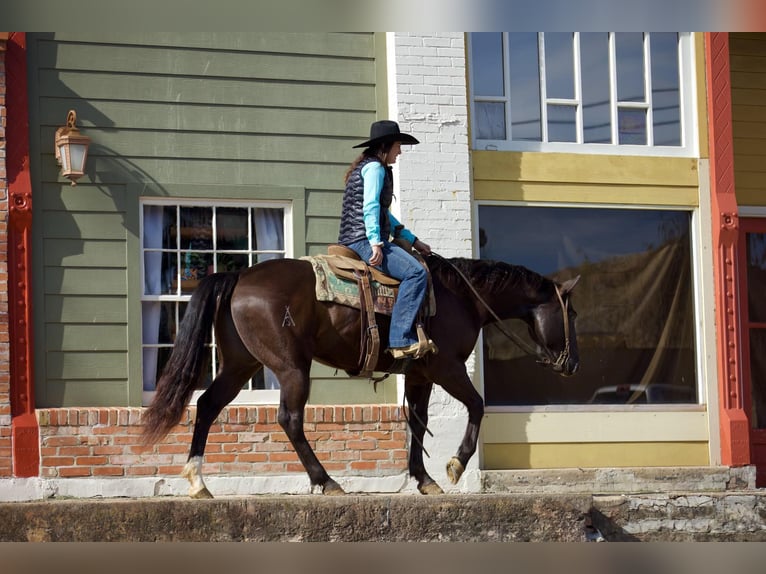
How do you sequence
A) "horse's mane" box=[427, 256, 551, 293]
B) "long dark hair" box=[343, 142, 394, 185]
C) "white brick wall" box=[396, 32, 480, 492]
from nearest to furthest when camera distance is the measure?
1. "long dark hair" box=[343, 142, 394, 185]
2. "horse's mane" box=[427, 256, 551, 293]
3. "white brick wall" box=[396, 32, 480, 492]

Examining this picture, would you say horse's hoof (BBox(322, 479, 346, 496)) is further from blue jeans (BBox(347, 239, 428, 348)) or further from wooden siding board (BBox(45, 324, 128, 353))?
wooden siding board (BBox(45, 324, 128, 353))

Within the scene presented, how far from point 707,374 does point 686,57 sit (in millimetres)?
3414

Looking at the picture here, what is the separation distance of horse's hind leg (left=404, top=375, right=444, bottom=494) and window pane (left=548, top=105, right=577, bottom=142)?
14.2 feet

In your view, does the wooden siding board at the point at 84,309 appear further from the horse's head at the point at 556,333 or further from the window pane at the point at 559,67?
the window pane at the point at 559,67

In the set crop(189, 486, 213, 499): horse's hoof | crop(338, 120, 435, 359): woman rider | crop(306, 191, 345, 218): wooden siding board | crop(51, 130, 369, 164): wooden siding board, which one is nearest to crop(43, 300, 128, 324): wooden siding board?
crop(51, 130, 369, 164): wooden siding board

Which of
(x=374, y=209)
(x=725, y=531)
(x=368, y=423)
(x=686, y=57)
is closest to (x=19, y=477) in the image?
(x=368, y=423)

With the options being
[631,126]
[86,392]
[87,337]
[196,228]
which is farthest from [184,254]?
[631,126]

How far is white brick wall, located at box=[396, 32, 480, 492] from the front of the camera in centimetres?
1008

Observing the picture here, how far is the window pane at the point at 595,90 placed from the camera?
434 inches

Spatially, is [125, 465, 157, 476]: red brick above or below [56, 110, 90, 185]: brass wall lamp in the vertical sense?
below

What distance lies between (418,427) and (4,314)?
3924 millimetres

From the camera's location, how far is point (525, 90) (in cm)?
1085

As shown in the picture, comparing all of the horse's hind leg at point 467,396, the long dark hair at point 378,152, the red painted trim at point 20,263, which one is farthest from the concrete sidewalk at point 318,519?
the red painted trim at point 20,263

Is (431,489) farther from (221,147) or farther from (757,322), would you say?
(757,322)
